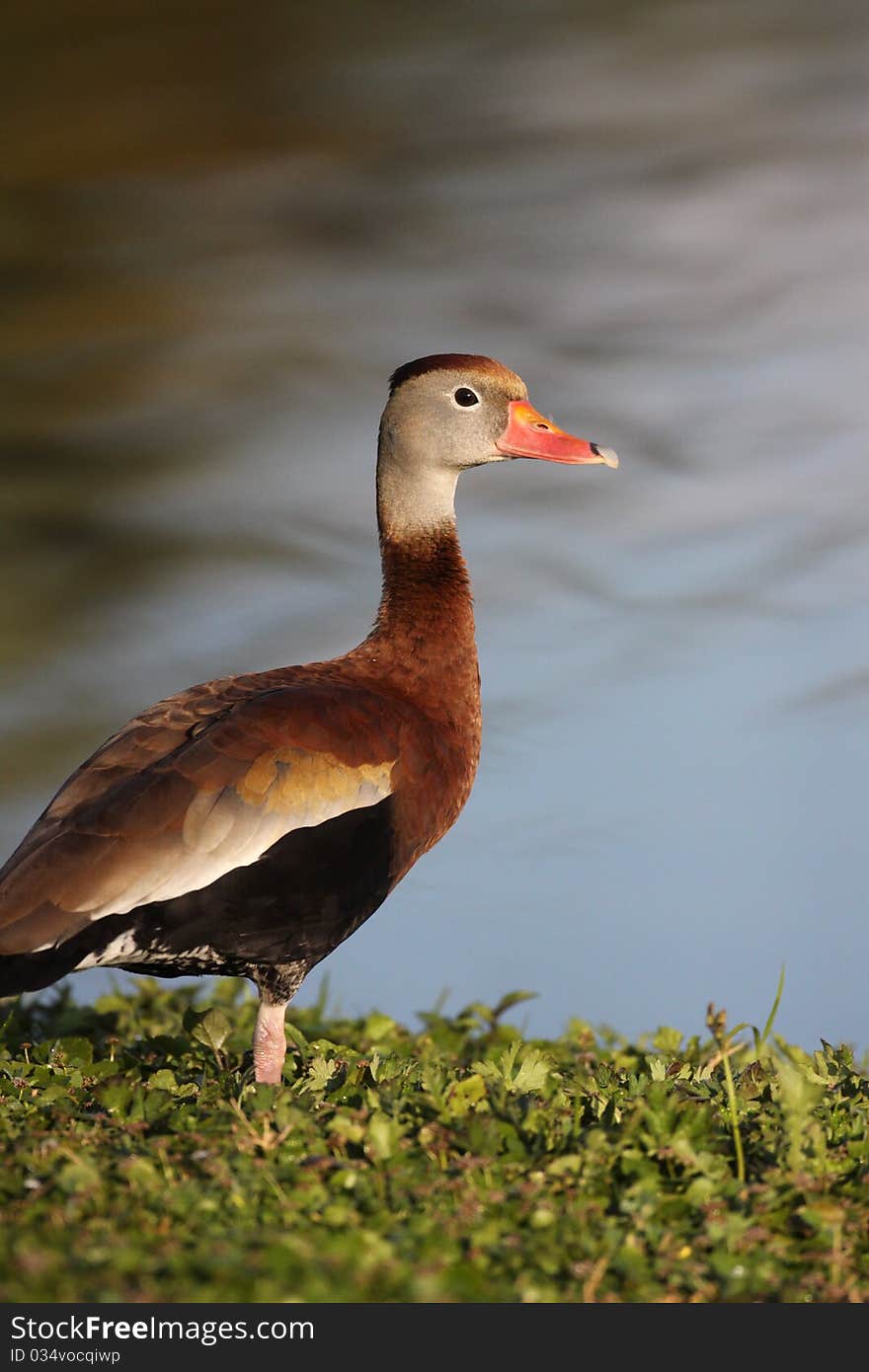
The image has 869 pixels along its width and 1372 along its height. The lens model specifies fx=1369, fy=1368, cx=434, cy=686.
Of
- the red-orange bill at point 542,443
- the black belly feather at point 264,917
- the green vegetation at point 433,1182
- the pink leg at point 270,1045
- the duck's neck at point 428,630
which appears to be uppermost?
the red-orange bill at point 542,443

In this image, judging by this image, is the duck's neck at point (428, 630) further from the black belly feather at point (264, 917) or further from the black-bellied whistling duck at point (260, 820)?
the black belly feather at point (264, 917)

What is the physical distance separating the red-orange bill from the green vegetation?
237 centimetres

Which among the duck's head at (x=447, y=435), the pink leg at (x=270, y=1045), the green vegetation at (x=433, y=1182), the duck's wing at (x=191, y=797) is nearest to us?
the green vegetation at (x=433, y=1182)

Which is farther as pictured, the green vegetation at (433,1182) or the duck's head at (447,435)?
the duck's head at (447,435)

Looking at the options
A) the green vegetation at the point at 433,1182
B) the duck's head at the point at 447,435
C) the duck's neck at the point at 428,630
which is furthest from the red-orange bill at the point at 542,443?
the green vegetation at the point at 433,1182

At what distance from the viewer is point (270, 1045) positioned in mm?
4297

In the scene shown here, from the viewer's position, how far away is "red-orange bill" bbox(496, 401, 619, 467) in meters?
5.44

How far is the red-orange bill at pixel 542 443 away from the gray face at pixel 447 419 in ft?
0.13

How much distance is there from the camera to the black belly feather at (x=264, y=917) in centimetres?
392

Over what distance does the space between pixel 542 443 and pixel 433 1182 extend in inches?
126

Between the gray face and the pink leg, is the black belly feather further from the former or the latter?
the gray face

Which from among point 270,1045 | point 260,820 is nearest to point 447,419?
point 260,820

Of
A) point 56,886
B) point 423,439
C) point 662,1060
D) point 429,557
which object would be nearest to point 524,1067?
point 662,1060

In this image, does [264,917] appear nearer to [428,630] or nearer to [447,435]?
[428,630]
